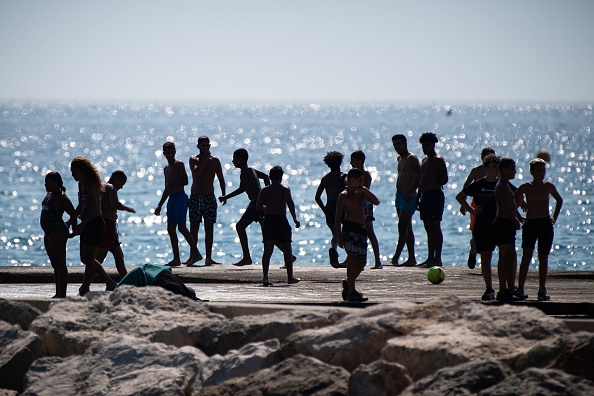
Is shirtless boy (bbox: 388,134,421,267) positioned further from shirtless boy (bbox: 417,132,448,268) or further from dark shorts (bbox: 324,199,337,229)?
dark shorts (bbox: 324,199,337,229)

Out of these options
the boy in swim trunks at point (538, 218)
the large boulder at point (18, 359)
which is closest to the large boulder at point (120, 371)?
the large boulder at point (18, 359)

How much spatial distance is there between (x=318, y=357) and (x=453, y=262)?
888 inches

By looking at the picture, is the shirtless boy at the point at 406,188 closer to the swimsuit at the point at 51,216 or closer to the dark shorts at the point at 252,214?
the dark shorts at the point at 252,214

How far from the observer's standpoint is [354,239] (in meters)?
11.0

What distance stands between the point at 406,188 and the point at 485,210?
11.6 feet

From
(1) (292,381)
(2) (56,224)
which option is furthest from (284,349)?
(2) (56,224)

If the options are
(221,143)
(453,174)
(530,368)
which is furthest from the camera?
(221,143)

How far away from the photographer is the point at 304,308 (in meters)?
9.46

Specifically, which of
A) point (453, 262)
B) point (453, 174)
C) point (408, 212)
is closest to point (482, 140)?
point (453, 174)

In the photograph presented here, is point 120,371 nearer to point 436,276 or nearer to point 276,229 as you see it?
point 276,229

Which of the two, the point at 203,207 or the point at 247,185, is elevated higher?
the point at 247,185

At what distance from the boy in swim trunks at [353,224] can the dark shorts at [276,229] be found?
193 cm

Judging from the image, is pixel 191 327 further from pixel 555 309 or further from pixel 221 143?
pixel 221 143

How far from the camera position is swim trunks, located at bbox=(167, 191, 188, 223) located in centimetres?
1515
